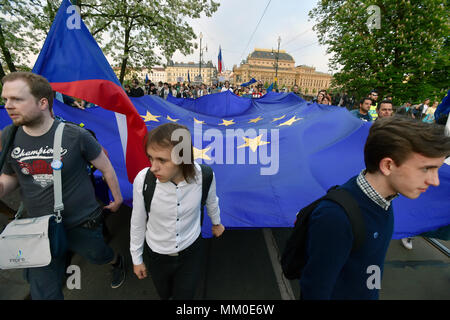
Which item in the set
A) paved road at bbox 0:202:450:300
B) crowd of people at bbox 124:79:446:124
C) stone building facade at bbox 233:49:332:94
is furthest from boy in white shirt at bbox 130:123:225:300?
stone building facade at bbox 233:49:332:94

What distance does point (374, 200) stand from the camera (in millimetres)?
1137

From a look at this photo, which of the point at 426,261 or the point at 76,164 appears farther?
the point at 426,261

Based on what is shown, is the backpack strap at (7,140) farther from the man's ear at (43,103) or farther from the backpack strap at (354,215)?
the backpack strap at (354,215)

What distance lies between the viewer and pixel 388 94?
13789 mm

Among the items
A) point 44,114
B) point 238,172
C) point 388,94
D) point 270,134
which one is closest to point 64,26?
point 44,114

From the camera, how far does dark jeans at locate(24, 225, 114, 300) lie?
166 cm

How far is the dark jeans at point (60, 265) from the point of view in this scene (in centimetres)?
166

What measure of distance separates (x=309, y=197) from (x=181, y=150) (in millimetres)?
1942

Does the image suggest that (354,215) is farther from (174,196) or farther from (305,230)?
(174,196)

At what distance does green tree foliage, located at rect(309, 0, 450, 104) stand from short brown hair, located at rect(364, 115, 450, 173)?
15958mm

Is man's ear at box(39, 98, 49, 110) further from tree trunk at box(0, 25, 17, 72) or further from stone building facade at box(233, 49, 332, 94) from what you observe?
stone building facade at box(233, 49, 332, 94)

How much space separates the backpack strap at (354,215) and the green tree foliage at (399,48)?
16.3m

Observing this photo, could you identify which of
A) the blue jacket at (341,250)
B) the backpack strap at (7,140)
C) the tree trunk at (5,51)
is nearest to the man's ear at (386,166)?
the blue jacket at (341,250)
